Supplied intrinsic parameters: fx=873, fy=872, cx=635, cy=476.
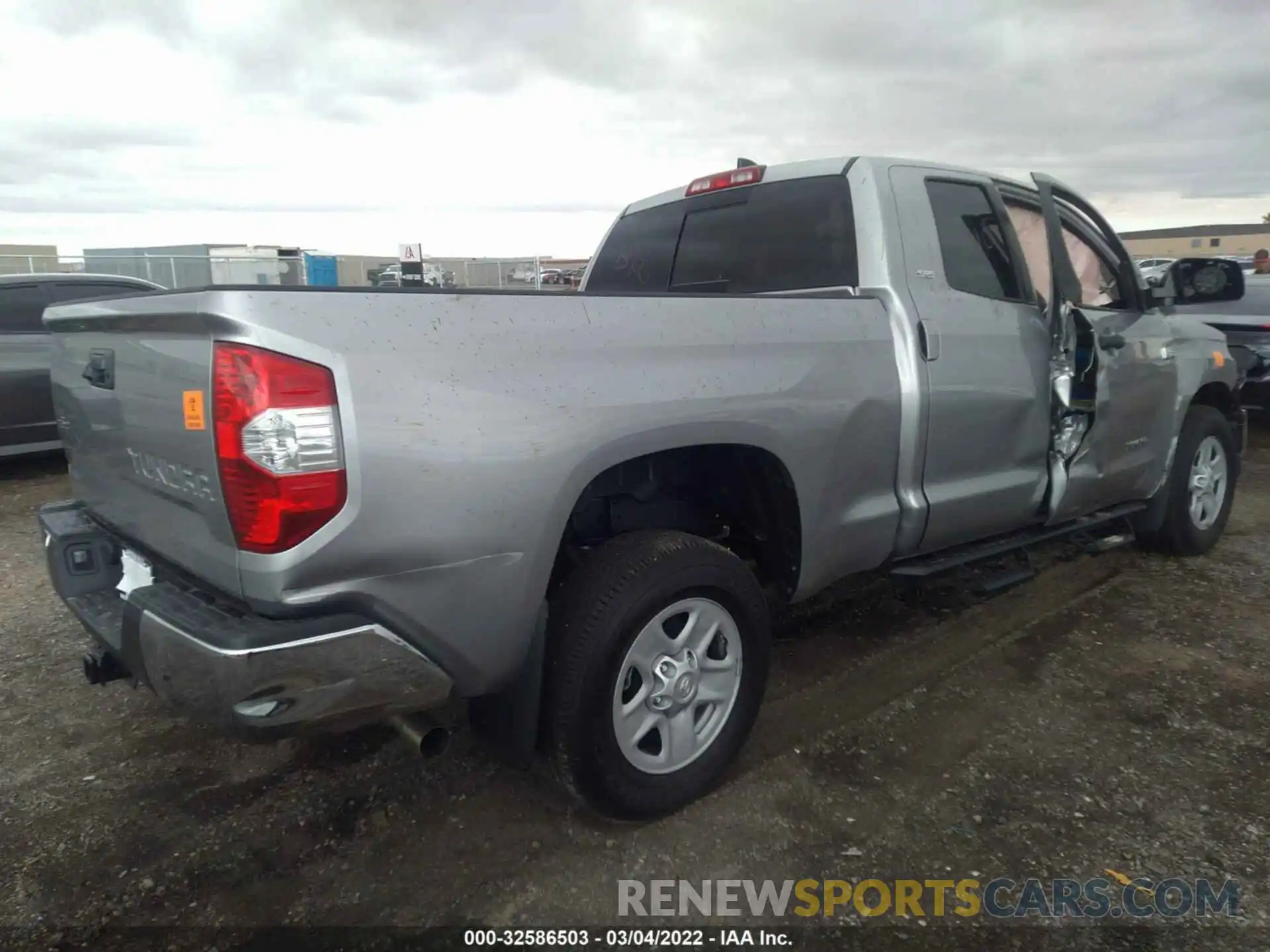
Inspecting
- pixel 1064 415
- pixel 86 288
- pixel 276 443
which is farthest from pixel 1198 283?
pixel 86 288

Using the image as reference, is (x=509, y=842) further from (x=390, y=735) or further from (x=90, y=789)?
(x=90, y=789)

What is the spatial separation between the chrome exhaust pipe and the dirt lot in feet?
1.36

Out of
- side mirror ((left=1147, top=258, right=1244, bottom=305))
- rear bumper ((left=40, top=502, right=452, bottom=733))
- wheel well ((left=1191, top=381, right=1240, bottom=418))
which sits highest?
side mirror ((left=1147, top=258, right=1244, bottom=305))

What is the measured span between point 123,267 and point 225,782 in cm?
2010

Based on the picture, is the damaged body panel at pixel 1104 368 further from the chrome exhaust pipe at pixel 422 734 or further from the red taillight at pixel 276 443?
the red taillight at pixel 276 443

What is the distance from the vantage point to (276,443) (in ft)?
5.97

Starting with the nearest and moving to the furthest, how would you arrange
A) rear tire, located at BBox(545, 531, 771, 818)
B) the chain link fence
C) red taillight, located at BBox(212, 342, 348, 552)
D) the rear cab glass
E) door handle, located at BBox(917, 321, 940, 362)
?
1. red taillight, located at BBox(212, 342, 348, 552)
2. rear tire, located at BBox(545, 531, 771, 818)
3. door handle, located at BBox(917, 321, 940, 362)
4. the rear cab glass
5. the chain link fence

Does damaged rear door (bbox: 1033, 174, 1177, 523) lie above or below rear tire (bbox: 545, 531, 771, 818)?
above

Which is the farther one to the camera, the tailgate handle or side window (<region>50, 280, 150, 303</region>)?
side window (<region>50, 280, 150, 303</region>)

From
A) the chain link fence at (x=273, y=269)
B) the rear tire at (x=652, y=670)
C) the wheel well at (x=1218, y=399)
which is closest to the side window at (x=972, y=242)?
the rear tire at (x=652, y=670)

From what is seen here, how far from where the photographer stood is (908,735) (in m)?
3.10

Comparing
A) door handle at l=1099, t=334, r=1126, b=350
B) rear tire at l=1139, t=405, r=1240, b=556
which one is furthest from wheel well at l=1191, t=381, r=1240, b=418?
door handle at l=1099, t=334, r=1126, b=350

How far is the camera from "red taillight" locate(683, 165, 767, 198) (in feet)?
11.9

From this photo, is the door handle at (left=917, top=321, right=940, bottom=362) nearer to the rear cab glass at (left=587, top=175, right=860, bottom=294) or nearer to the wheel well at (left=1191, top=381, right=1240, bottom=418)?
the rear cab glass at (left=587, top=175, right=860, bottom=294)
